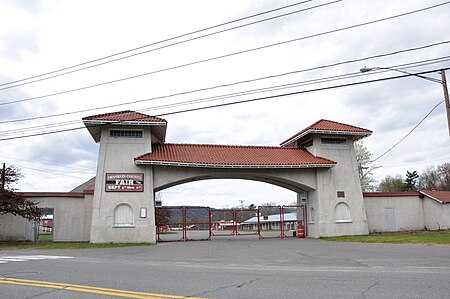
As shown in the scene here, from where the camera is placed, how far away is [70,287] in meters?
9.02

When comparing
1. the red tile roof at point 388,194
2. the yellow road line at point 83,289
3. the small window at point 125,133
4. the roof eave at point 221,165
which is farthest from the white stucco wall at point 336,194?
the yellow road line at point 83,289

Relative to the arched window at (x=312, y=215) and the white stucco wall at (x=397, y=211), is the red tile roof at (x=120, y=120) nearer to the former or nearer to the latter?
the arched window at (x=312, y=215)

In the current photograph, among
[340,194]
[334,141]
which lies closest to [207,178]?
[340,194]

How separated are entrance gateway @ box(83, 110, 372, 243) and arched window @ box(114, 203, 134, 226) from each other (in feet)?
0.20

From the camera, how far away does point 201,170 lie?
28.0 m

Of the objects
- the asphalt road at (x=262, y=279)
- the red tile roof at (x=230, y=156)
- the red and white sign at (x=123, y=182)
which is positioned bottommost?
the asphalt road at (x=262, y=279)

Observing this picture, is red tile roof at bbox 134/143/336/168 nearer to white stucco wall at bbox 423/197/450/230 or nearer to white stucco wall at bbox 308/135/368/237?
white stucco wall at bbox 308/135/368/237

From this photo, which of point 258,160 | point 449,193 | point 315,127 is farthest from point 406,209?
point 258,160

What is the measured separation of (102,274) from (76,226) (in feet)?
60.5

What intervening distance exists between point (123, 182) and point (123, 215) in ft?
6.67

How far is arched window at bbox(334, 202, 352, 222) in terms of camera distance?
29.0 m

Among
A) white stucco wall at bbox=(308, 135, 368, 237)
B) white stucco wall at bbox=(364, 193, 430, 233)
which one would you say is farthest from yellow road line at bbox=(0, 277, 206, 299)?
white stucco wall at bbox=(364, 193, 430, 233)

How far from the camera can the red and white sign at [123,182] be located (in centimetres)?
2619

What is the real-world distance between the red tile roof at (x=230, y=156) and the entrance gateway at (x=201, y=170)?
0.06 metres
